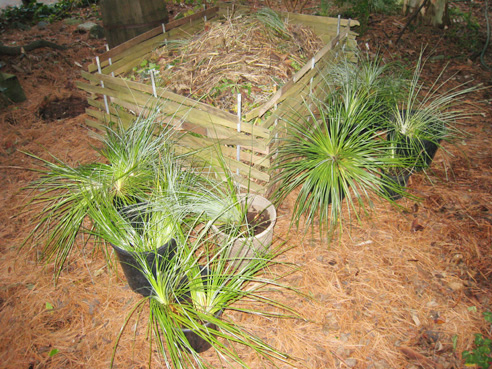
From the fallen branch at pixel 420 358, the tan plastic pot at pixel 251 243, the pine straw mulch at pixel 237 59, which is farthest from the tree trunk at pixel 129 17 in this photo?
the fallen branch at pixel 420 358

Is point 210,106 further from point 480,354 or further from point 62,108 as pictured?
point 62,108

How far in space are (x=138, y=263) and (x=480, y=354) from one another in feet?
6.62

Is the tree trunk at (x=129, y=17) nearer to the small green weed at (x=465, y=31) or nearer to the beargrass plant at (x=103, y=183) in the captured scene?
the beargrass plant at (x=103, y=183)

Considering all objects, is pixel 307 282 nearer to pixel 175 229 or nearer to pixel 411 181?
pixel 175 229

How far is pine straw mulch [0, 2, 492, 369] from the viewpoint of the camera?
2.02m

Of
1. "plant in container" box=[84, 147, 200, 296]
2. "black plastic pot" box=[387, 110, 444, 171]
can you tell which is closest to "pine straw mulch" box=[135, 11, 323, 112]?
"plant in container" box=[84, 147, 200, 296]

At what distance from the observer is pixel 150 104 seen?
2982mm

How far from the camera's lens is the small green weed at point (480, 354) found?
6.29 ft

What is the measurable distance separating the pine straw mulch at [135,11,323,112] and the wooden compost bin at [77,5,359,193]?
0.60 feet

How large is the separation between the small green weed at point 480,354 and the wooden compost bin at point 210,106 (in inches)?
63.5

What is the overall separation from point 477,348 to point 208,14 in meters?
4.07

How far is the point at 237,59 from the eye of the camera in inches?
130

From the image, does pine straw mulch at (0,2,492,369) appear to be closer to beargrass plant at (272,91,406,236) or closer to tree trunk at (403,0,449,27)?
beargrass plant at (272,91,406,236)

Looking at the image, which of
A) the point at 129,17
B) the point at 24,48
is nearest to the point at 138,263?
the point at 129,17
